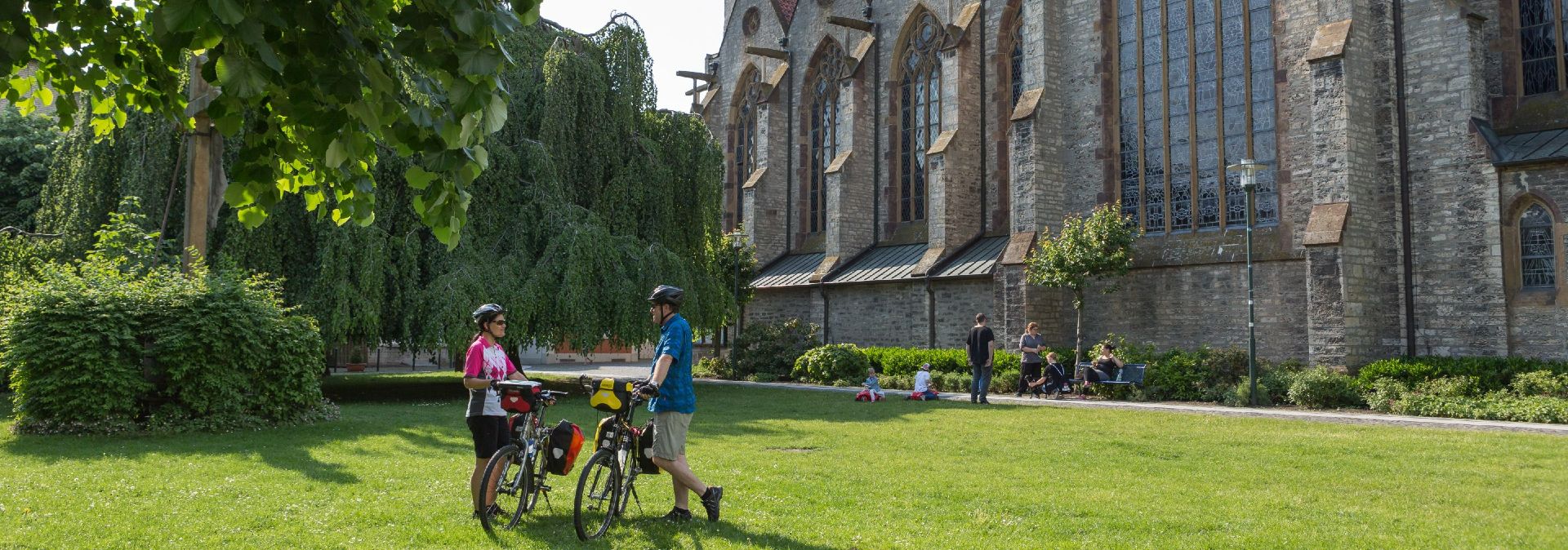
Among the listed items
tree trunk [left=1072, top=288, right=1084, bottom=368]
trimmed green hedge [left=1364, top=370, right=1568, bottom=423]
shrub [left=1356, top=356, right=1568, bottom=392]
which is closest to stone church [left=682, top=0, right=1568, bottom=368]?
shrub [left=1356, top=356, right=1568, bottom=392]

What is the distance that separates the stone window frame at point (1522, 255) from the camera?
17688 mm

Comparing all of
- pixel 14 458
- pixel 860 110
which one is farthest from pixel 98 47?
pixel 860 110

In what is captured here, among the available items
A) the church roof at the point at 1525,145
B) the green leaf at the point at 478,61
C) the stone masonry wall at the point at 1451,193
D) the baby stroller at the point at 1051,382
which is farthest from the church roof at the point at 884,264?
the green leaf at the point at 478,61

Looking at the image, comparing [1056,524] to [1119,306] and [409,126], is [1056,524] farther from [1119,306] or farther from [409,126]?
[1119,306]

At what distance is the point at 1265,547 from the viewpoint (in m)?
6.08

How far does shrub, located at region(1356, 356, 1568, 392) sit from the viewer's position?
16.6m

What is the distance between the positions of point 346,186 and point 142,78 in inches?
37.0

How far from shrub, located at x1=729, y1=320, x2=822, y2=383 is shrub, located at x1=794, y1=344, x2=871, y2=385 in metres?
1.46

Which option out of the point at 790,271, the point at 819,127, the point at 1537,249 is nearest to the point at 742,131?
the point at 819,127

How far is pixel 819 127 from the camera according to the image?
34.2 m

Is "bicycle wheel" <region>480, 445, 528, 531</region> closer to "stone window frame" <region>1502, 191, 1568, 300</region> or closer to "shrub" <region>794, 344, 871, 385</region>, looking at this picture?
"shrub" <region>794, 344, 871, 385</region>

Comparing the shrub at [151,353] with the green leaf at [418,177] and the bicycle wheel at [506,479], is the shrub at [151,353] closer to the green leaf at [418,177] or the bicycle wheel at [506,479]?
the bicycle wheel at [506,479]

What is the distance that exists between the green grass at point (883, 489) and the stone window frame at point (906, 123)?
679 inches

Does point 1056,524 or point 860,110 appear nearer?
point 1056,524
